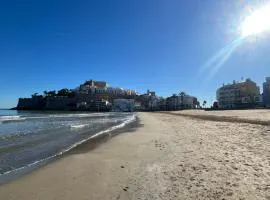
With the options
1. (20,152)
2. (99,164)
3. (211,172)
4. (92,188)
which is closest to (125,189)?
(92,188)

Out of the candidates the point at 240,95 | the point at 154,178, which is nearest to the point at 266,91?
the point at 240,95

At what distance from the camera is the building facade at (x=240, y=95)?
→ 455 feet

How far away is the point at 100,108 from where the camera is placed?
187875 millimetres

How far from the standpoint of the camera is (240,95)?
472ft

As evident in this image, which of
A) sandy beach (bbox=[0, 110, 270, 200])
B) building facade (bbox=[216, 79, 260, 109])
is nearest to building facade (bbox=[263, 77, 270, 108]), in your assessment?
building facade (bbox=[216, 79, 260, 109])

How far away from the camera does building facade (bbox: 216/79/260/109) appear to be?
138675mm

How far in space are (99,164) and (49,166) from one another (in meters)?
1.64

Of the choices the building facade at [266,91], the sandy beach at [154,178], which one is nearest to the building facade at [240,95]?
the building facade at [266,91]

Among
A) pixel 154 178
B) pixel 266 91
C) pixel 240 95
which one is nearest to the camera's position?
pixel 154 178

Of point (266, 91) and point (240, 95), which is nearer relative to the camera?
point (266, 91)

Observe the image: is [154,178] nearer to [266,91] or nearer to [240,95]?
[266,91]

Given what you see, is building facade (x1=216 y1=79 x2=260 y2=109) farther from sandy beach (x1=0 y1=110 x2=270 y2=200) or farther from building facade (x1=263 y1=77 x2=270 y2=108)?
sandy beach (x1=0 y1=110 x2=270 y2=200)

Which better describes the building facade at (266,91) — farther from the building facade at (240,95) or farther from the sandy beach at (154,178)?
the sandy beach at (154,178)

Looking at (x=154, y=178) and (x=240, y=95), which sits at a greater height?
(x=240, y=95)
